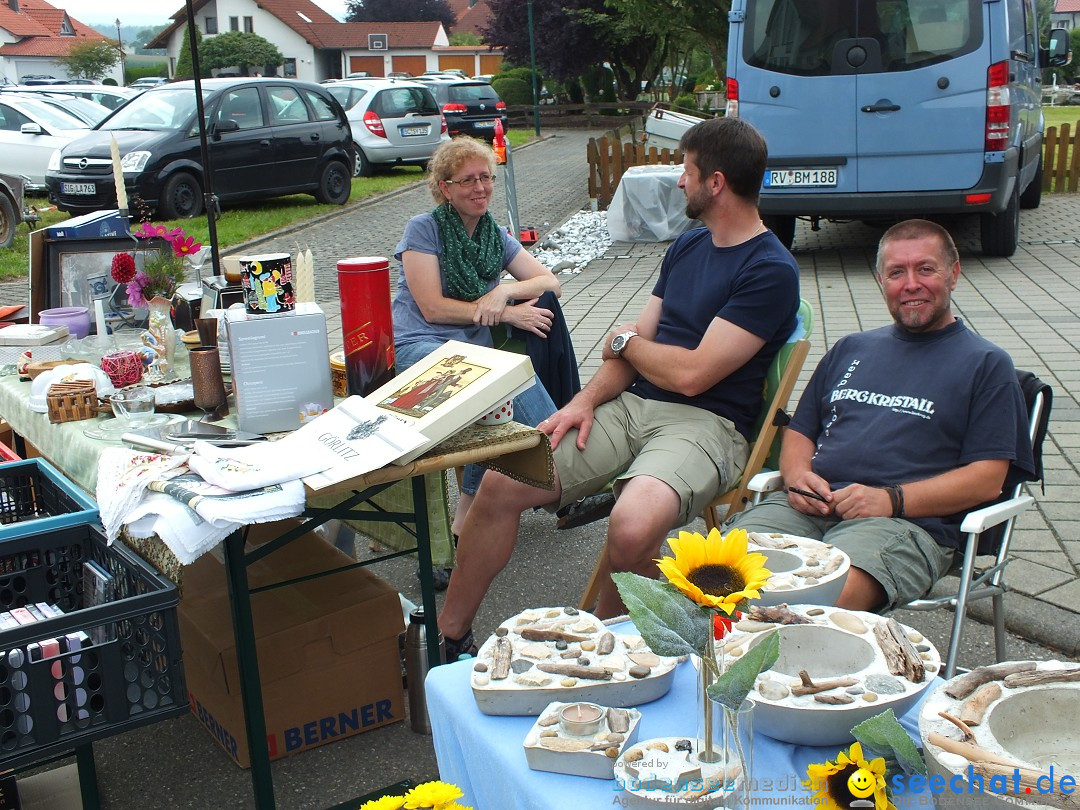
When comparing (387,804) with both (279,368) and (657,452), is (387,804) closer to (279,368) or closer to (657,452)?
(279,368)

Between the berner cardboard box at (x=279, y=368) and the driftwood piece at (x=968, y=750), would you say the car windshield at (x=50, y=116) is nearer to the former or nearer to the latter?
the berner cardboard box at (x=279, y=368)

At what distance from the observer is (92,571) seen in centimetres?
223

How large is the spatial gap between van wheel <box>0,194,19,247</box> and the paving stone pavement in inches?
120

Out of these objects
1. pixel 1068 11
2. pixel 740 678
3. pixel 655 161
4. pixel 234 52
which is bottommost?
pixel 740 678

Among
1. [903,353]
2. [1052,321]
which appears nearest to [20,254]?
[1052,321]

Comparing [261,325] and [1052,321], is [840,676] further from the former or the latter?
[1052,321]

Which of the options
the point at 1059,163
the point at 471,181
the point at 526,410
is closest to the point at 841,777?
the point at 526,410

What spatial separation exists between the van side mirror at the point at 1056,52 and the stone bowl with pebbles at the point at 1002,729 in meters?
11.4

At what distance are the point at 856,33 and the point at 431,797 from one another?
865 centimetres

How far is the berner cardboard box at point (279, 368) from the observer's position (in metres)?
2.40

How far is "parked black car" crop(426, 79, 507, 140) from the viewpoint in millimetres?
23562

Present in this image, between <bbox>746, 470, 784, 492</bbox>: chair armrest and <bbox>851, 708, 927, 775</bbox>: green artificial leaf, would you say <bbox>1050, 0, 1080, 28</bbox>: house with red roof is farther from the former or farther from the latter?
<bbox>851, 708, 927, 775</bbox>: green artificial leaf

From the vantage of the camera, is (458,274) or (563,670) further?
(458,274)

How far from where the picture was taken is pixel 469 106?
2467cm
